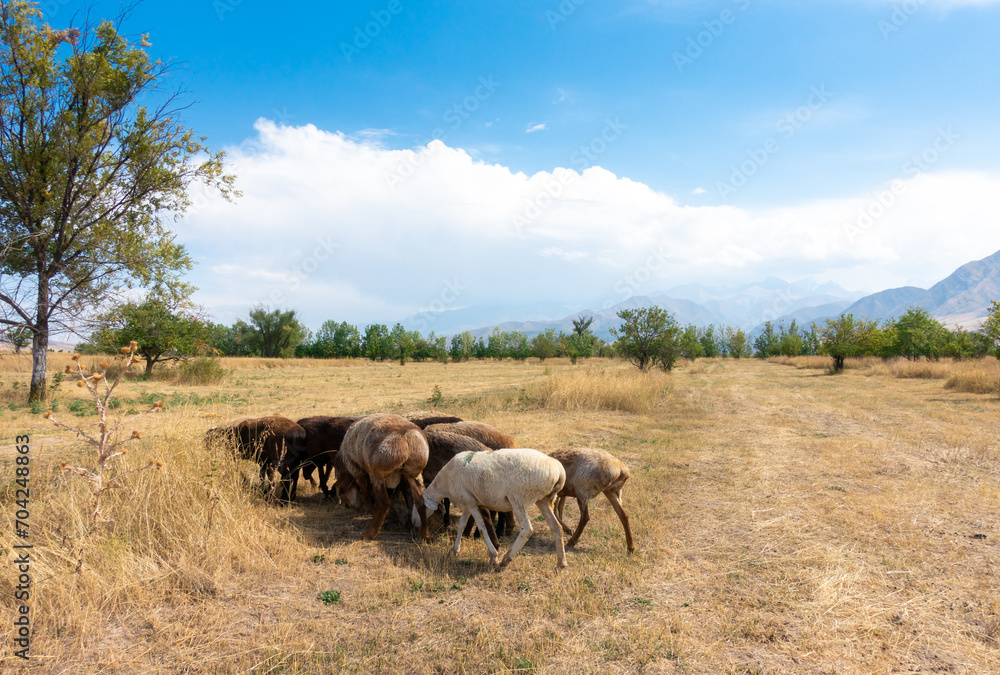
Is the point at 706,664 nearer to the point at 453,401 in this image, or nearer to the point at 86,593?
the point at 86,593

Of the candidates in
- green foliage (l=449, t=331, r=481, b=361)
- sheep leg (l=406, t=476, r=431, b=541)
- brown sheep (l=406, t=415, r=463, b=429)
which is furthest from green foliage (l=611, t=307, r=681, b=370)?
green foliage (l=449, t=331, r=481, b=361)

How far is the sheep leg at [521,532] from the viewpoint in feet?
16.4

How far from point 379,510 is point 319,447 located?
199 centimetres

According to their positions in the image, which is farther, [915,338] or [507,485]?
[915,338]

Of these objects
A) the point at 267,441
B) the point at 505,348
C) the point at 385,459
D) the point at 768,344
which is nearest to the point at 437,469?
the point at 385,459

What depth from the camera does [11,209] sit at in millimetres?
14422

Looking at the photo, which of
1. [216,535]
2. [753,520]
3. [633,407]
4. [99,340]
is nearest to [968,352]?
[633,407]

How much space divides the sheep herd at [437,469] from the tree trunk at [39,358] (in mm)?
11928

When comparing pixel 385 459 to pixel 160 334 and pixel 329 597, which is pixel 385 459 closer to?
pixel 329 597

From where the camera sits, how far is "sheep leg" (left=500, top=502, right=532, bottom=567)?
5012 millimetres

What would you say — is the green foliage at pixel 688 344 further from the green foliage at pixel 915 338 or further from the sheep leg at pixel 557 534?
the sheep leg at pixel 557 534

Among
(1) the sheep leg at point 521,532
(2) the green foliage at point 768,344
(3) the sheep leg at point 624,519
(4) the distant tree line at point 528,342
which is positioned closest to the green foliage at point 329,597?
(1) the sheep leg at point 521,532

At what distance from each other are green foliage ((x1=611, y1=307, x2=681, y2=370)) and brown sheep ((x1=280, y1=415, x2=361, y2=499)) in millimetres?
23043

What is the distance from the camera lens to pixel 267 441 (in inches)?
278
